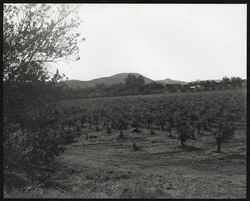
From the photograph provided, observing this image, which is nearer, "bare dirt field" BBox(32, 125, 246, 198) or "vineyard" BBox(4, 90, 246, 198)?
"vineyard" BBox(4, 90, 246, 198)

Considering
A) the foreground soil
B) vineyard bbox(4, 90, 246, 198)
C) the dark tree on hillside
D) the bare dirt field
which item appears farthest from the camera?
the bare dirt field

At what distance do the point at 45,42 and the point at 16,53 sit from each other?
36.1 inches

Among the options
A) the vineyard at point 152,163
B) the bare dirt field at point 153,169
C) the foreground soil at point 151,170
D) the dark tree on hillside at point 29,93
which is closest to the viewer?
the dark tree on hillside at point 29,93

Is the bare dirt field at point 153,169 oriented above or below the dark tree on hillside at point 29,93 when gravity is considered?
below

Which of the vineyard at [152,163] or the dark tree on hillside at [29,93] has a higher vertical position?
the dark tree on hillside at [29,93]

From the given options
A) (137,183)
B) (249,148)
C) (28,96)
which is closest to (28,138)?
(28,96)

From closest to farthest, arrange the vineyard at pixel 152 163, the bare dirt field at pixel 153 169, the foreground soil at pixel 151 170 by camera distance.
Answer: the vineyard at pixel 152 163 < the foreground soil at pixel 151 170 < the bare dirt field at pixel 153 169

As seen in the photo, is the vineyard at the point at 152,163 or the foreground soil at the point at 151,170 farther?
the foreground soil at the point at 151,170

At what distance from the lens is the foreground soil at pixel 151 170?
14422 millimetres

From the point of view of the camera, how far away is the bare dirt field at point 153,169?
47.8ft

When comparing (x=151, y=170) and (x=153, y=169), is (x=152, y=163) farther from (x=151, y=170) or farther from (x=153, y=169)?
(x=151, y=170)

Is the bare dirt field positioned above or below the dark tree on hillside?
below

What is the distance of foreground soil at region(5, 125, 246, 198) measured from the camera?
14422 mm

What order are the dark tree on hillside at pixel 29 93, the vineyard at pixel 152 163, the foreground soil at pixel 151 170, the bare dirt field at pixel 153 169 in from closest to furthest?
the dark tree on hillside at pixel 29 93
the vineyard at pixel 152 163
the foreground soil at pixel 151 170
the bare dirt field at pixel 153 169
